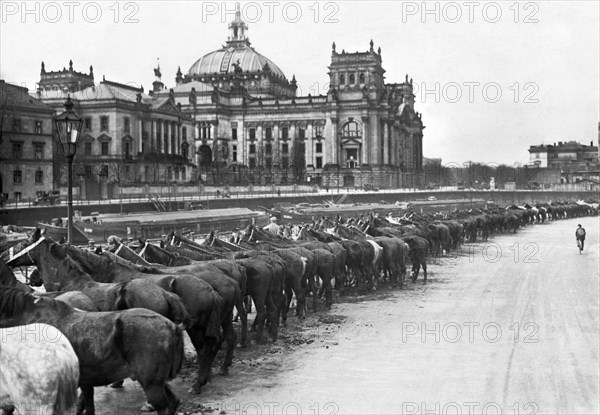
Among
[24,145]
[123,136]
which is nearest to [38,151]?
[24,145]

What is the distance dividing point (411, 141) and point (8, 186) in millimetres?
96990

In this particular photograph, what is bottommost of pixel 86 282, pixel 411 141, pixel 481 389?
pixel 481 389

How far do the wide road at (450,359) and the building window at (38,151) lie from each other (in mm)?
44139

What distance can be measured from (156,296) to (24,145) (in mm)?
51255

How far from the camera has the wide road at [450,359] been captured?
10477 mm

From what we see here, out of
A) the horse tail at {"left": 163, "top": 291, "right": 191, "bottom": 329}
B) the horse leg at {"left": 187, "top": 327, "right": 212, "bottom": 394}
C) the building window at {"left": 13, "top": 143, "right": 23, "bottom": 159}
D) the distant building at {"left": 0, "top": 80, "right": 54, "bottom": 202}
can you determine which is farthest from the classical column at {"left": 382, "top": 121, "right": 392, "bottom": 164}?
the horse tail at {"left": 163, "top": 291, "right": 191, "bottom": 329}

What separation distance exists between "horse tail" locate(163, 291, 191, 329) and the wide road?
4.44ft

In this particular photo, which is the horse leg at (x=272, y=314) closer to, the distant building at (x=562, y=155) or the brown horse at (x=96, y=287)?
the brown horse at (x=96, y=287)

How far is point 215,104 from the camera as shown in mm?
118312

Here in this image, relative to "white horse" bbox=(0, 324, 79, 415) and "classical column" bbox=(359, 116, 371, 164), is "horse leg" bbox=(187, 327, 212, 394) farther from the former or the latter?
"classical column" bbox=(359, 116, 371, 164)

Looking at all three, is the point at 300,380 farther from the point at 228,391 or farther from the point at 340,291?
the point at 340,291

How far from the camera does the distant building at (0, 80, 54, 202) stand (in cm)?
5422

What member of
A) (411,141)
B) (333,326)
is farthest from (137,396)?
(411,141)

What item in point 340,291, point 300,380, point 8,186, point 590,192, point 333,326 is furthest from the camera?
point 590,192
